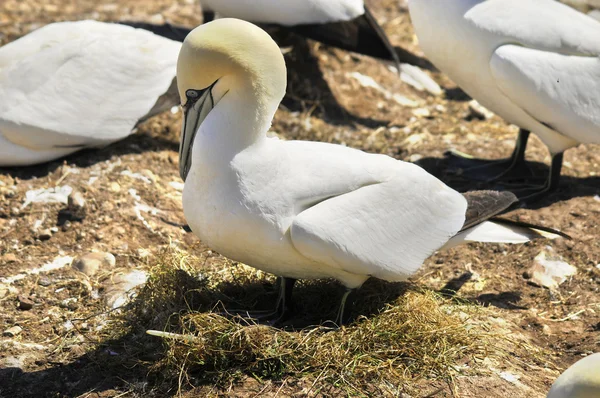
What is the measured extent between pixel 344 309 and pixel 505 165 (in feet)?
10.0

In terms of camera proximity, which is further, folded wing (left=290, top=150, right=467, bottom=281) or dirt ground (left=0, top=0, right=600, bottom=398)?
dirt ground (left=0, top=0, right=600, bottom=398)

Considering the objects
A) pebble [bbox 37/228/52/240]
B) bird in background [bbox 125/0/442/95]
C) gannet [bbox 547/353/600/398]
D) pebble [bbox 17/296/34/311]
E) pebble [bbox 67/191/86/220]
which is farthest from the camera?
bird in background [bbox 125/0/442/95]

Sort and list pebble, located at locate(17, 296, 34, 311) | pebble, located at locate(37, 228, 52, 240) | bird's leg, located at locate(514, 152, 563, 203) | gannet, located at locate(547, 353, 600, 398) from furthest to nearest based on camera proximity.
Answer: bird's leg, located at locate(514, 152, 563, 203) < pebble, located at locate(37, 228, 52, 240) < pebble, located at locate(17, 296, 34, 311) < gannet, located at locate(547, 353, 600, 398)

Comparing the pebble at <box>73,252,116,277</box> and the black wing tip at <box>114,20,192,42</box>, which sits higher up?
the black wing tip at <box>114,20,192,42</box>

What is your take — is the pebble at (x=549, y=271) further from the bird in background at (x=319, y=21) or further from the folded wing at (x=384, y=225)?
the bird in background at (x=319, y=21)

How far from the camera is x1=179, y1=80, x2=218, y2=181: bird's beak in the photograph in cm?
451

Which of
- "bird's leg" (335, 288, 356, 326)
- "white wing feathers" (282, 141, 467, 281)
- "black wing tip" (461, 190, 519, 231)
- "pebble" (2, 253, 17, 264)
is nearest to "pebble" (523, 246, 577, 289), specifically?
"black wing tip" (461, 190, 519, 231)

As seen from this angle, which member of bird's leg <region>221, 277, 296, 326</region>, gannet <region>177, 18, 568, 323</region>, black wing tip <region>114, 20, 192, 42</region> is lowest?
bird's leg <region>221, 277, 296, 326</region>

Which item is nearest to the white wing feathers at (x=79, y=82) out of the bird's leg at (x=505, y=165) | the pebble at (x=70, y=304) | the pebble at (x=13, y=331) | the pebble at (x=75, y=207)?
the pebble at (x=75, y=207)

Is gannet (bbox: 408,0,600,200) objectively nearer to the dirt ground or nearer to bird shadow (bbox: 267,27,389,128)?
the dirt ground

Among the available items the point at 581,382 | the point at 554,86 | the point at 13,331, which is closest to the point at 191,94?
the point at 13,331

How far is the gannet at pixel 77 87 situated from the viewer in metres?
6.54

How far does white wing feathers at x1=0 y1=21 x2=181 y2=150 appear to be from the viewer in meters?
6.56

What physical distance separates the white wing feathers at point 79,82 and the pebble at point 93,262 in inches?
48.8
